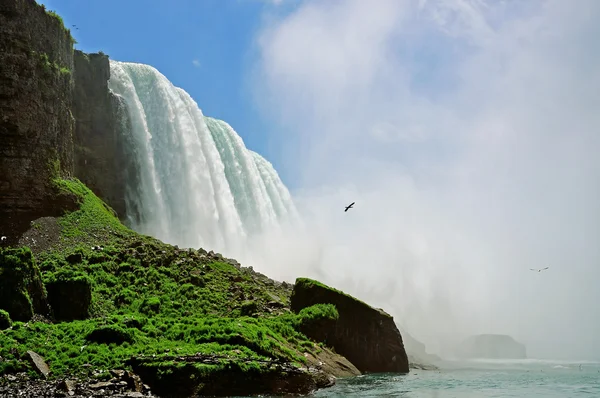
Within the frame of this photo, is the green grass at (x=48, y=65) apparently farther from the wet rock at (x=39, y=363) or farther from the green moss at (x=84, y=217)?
the wet rock at (x=39, y=363)

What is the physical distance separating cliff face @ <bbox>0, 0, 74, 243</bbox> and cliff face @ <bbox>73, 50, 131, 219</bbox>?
31.8 feet

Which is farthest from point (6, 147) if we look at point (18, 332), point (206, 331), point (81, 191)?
point (206, 331)

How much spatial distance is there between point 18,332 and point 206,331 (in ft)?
28.7

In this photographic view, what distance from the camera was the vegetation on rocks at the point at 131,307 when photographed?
24469 mm

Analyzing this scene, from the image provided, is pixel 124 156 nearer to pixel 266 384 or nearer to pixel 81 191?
pixel 81 191

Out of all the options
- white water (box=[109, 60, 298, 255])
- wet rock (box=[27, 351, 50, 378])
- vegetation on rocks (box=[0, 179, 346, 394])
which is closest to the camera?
wet rock (box=[27, 351, 50, 378])

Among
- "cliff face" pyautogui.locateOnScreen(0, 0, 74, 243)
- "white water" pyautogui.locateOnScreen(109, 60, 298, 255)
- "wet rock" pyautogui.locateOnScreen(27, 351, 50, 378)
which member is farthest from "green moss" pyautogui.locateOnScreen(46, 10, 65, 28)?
"wet rock" pyautogui.locateOnScreen(27, 351, 50, 378)

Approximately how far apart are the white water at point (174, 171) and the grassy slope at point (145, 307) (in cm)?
1192

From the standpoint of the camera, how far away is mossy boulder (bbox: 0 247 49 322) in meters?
26.9

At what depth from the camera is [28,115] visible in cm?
3956

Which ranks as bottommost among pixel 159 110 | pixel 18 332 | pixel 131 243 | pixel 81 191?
pixel 18 332

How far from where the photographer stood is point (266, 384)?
82.2 feet

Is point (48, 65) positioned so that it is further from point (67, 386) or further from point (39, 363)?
point (67, 386)

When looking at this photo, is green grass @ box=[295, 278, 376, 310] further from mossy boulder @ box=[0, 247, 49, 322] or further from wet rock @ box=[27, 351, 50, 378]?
wet rock @ box=[27, 351, 50, 378]
